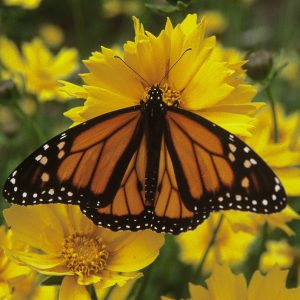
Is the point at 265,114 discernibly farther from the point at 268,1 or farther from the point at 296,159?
the point at 268,1

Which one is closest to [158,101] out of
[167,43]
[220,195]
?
[167,43]

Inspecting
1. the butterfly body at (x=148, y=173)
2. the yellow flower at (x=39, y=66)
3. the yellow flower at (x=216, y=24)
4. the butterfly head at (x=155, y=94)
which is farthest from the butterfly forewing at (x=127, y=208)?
the yellow flower at (x=216, y=24)

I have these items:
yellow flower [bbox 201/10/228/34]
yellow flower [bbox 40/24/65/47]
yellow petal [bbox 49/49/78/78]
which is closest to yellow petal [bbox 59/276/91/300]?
yellow petal [bbox 49/49/78/78]

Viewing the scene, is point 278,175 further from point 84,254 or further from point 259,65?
point 84,254

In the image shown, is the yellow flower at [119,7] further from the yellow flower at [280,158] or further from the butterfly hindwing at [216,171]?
the butterfly hindwing at [216,171]

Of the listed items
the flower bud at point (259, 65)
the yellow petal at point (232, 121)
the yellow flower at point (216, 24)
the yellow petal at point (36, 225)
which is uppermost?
the yellow flower at point (216, 24)

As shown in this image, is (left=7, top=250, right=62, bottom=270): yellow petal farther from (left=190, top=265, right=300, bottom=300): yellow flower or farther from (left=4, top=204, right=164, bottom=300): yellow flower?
(left=190, top=265, right=300, bottom=300): yellow flower
